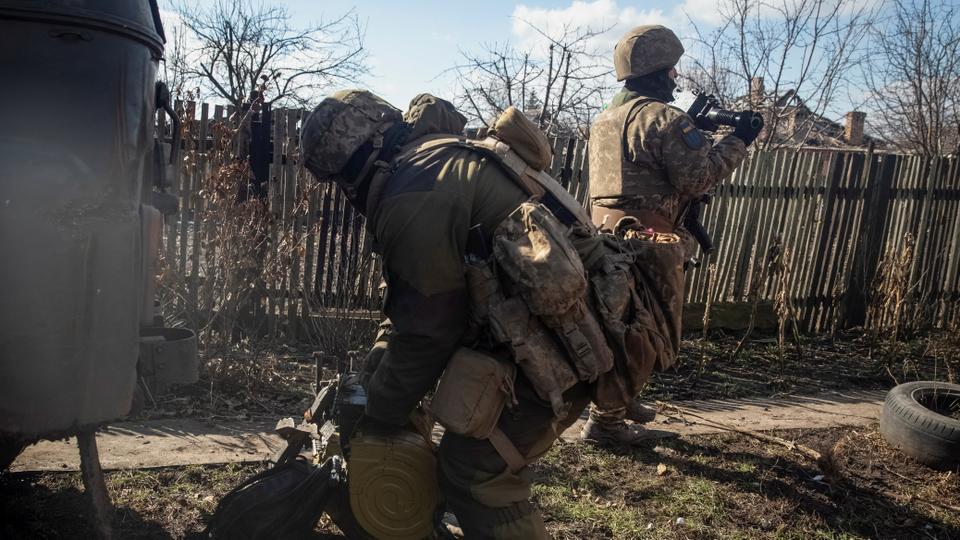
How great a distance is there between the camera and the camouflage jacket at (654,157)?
401 cm

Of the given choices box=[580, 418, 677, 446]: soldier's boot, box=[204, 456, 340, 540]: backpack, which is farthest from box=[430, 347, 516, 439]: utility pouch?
box=[580, 418, 677, 446]: soldier's boot

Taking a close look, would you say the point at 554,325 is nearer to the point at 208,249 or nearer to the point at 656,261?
the point at 656,261

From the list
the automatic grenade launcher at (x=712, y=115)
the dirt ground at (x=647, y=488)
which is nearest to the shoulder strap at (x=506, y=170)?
the dirt ground at (x=647, y=488)

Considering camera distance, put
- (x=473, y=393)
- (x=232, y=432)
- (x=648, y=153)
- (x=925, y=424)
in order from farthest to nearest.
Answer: (x=925, y=424), (x=232, y=432), (x=648, y=153), (x=473, y=393)

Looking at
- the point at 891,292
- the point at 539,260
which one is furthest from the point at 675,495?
the point at 891,292

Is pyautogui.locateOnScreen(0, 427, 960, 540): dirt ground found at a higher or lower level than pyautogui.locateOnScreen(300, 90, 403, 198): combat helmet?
lower

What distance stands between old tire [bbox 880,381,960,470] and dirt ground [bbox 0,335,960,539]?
84 mm

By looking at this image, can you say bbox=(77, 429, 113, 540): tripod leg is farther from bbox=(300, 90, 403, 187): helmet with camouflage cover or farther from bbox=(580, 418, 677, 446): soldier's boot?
bbox=(580, 418, 677, 446): soldier's boot

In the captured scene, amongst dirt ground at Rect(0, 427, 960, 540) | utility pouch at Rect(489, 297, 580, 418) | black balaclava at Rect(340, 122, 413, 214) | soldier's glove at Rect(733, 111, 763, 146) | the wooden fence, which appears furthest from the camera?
the wooden fence

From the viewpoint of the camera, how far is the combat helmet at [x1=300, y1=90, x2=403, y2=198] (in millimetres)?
2463

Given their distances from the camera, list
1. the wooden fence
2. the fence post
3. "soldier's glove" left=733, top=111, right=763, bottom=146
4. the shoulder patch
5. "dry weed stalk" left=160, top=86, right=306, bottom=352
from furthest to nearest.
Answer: the fence post, the wooden fence, "dry weed stalk" left=160, top=86, right=306, bottom=352, "soldier's glove" left=733, top=111, right=763, bottom=146, the shoulder patch

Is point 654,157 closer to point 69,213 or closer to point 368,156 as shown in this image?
point 368,156

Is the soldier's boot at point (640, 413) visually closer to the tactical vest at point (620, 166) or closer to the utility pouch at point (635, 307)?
the tactical vest at point (620, 166)

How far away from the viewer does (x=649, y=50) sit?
164 inches
